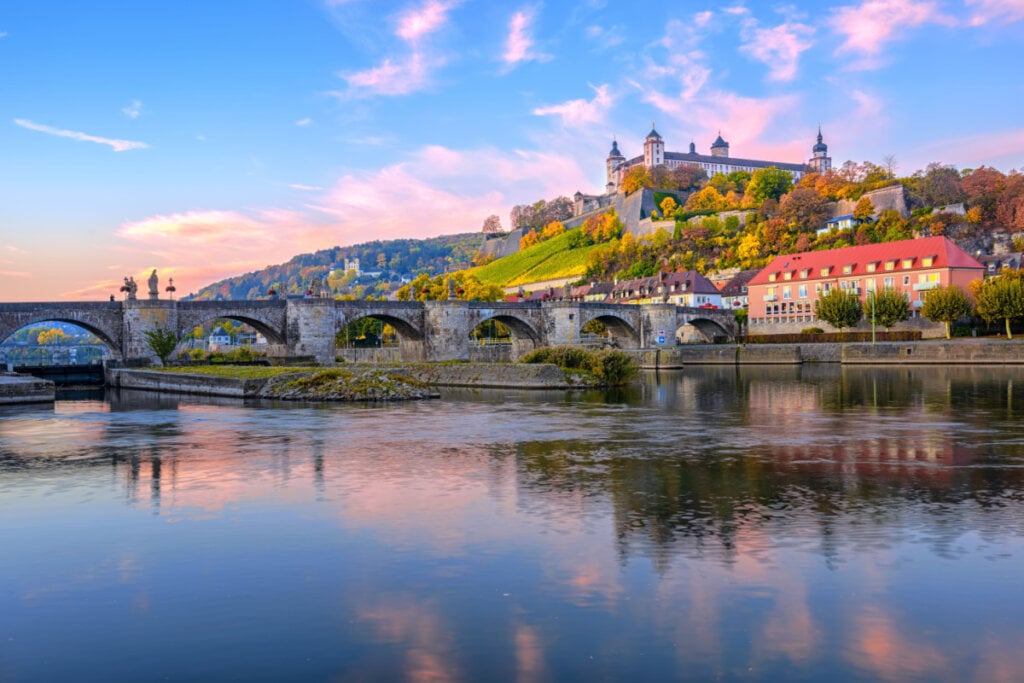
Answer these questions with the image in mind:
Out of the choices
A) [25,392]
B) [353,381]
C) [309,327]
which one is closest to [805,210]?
[309,327]

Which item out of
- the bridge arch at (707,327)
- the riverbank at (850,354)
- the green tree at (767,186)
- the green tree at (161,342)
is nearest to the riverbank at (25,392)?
the green tree at (161,342)

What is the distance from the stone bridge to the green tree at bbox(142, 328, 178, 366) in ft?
1.61

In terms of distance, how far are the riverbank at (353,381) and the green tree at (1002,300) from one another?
44658mm

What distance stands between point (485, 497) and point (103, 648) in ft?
27.8

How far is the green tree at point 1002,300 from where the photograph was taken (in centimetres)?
7350

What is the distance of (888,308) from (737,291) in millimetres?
41219

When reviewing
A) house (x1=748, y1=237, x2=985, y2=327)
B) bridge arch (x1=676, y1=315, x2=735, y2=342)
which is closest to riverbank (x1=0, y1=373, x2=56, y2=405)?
bridge arch (x1=676, y1=315, x2=735, y2=342)

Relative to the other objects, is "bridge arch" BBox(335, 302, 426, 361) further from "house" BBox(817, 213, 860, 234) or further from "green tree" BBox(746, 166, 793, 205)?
"green tree" BBox(746, 166, 793, 205)

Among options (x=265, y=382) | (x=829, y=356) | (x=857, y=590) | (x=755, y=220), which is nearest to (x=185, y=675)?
(x=857, y=590)

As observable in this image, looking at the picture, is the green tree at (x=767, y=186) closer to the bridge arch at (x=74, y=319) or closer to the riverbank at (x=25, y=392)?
the bridge arch at (x=74, y=319)

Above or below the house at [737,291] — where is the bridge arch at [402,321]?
below

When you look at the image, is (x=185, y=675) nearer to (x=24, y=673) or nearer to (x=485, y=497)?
(x=24, y=673)

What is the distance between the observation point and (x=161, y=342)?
60281mm

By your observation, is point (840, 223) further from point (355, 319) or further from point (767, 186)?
point (355, 319)
